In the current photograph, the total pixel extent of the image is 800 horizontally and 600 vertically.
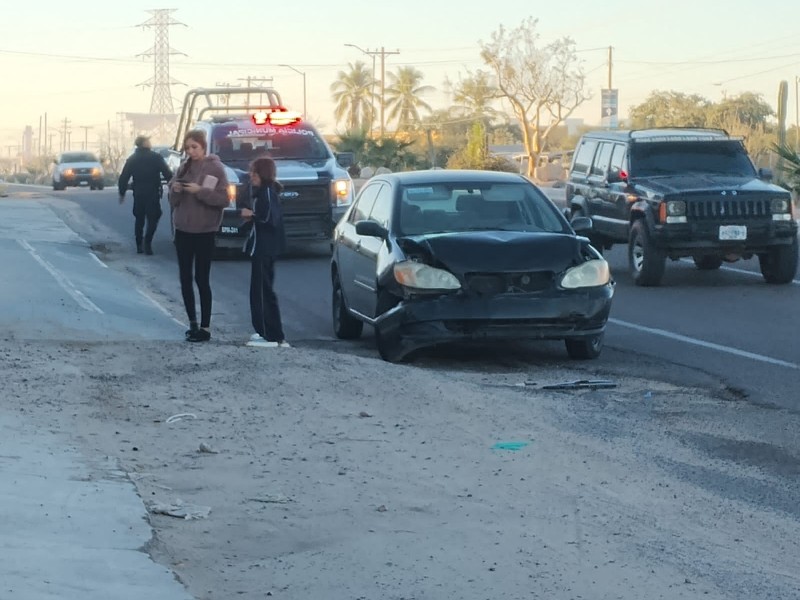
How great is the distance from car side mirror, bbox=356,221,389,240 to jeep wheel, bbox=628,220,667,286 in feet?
21.5

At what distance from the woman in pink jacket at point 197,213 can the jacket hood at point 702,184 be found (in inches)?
292

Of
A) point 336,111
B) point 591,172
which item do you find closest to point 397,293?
point 591,172

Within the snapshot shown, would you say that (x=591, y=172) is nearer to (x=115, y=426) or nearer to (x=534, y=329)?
(x=534, y=329)

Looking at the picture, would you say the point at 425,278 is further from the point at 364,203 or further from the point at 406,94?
the point at 406,94

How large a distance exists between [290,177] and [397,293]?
404 inches

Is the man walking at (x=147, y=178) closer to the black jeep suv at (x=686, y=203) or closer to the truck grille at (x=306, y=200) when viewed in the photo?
the truck grille at (x=306, y=200)

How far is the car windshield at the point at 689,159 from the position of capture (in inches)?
763

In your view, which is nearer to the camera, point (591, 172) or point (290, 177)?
point (591, 172)

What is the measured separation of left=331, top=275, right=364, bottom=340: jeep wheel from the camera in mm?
14195

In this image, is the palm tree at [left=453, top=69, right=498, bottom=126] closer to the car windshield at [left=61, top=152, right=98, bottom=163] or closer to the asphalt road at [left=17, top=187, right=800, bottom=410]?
the car windshield at [left=61, top=152, right=98, bottom=163]

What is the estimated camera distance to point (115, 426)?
8953mm

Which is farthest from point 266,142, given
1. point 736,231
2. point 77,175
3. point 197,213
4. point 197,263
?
point 77,175

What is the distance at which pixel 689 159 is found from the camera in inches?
766

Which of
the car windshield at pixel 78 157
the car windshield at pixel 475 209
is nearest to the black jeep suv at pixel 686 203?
the car windshield at pixel 475 209
